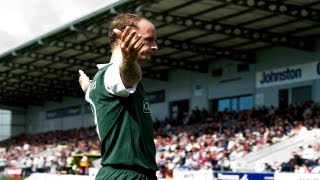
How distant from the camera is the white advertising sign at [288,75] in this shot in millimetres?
31938

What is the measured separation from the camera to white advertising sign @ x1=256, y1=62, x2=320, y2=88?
31.9m

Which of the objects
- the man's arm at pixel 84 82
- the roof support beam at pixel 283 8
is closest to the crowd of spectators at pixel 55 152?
the roof support beam at pixel 283 8

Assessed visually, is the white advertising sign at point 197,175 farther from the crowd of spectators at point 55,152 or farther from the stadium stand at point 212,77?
the crowd of spectators at point 55,152

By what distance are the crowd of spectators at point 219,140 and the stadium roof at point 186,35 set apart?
143 inches

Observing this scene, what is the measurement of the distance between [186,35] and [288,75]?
228 inches

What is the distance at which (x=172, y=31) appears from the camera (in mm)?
33688

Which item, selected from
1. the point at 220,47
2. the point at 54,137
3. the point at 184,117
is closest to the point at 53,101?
the point at 54,137

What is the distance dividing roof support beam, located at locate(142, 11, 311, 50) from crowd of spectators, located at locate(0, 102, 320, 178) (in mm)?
3533

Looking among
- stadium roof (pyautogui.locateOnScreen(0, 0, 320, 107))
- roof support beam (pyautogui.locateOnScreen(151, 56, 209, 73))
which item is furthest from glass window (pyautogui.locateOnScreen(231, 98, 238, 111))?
roof support beam (pyautogui.locateOnScreen(151, 56, 209, 73))

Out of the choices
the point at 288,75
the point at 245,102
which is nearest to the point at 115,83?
the point at 288,75

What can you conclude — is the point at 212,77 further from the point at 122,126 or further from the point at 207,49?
the point at 122,126

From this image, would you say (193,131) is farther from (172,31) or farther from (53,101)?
(53,101)

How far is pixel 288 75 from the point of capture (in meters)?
33.7

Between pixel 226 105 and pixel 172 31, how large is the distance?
24.6 feet
